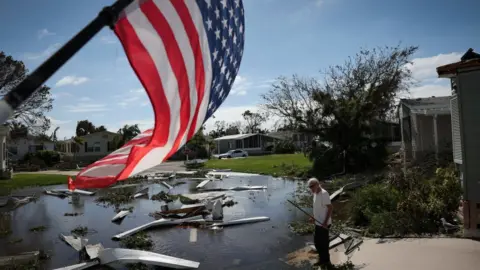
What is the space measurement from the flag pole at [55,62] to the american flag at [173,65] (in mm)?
198

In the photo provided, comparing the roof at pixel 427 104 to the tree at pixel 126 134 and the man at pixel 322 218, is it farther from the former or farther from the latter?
the tree at pixel 126 134

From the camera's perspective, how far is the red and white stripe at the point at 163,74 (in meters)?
3.82

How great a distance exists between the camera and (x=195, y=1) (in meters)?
4.55

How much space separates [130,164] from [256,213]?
12657 millimetres

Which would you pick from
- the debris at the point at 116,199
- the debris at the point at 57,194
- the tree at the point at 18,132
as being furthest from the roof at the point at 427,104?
the tree at the point at 18,132

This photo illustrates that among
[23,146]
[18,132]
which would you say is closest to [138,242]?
[18,132]

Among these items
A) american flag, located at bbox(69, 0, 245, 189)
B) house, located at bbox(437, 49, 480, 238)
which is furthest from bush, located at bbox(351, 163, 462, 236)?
american flag, located at bbox(69, 0, 245, 189)

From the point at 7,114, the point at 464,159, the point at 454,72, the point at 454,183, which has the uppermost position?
the point at 454,72

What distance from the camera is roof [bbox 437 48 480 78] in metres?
9.09

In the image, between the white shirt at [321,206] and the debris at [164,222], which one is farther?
the debris at [164,222]

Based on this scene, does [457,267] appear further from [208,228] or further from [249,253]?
[208,228]

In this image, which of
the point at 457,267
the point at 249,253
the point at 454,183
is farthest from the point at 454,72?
the point at 249,253

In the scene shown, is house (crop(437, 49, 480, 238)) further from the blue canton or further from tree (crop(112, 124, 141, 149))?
tree (crop(112, 124, 141, 149))

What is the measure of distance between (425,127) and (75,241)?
2112 cm
